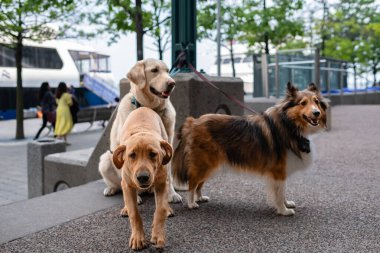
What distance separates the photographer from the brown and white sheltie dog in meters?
3.96

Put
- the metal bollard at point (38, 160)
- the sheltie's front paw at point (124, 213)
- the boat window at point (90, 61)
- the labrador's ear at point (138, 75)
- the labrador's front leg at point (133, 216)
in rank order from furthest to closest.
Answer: the boat window at point (90, 61)
the metal bollard at point (38, 160)
the labrador's ear at point (138, 75)
the sheltie's front paw at point (124, 213)
the labrador's front leg at point (133, 216)

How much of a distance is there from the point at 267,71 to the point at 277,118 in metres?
9.94

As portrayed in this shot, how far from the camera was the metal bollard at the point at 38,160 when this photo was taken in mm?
7789

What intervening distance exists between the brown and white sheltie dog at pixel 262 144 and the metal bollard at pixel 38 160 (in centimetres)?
444

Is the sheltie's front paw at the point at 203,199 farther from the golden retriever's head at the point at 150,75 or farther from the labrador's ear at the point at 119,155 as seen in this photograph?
the labrador's ear at the point at 119,155

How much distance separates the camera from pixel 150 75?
4133 mm

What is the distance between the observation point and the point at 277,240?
328cm

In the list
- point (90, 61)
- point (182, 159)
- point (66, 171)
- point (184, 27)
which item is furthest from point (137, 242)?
point (90, 61)

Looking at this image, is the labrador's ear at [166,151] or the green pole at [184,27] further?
the green pole at [184,27]

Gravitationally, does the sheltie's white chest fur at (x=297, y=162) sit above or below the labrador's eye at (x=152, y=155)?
below

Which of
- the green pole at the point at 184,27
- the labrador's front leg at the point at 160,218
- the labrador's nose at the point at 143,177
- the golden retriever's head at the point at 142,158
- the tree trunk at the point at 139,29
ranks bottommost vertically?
the labrador's front leg at the point at 160,218

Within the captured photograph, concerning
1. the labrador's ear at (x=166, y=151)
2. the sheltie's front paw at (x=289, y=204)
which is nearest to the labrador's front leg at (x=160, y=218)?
the labrador's ear at (x=166, y=151)

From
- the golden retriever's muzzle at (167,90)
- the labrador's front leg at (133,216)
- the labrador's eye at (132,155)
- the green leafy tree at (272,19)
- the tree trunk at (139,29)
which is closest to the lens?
the labrador's eye at (132,155)

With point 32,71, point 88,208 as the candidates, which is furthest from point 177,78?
point 32,71
